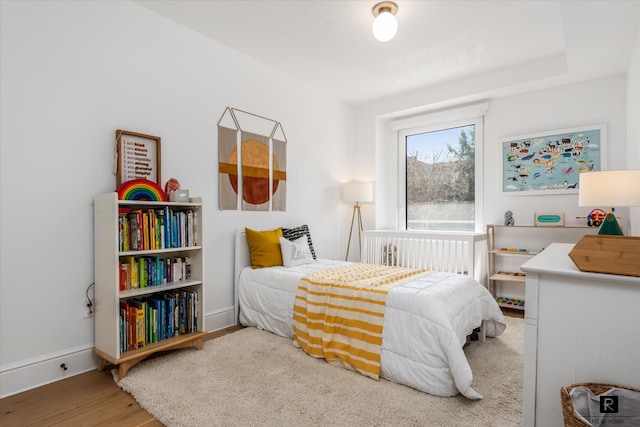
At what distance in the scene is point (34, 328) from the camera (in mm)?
2102

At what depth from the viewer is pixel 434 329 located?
77.5 inches

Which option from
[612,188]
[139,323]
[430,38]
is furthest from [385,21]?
[139,323]

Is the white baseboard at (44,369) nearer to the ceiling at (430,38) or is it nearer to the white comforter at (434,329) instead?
the white comforter at (434,329)

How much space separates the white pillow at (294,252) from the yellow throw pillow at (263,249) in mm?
59

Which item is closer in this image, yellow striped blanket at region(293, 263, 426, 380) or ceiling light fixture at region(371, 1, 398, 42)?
yellow striped blanket at region(293, 263, 426, 380)

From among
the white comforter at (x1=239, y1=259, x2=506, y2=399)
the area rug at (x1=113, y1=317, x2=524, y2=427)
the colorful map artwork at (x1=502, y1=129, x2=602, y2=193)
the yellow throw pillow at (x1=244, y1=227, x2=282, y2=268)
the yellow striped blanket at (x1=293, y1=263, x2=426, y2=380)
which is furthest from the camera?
the colorful map artwork at (x1=502, y1=129, x2=602, y2=193)

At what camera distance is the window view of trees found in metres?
4.27

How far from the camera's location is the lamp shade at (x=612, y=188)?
5.85ft

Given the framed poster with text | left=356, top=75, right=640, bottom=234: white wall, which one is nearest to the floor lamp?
left=356, top=75, right=640, bottom=234: white wall

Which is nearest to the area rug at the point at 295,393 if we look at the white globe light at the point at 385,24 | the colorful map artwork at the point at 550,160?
the colorful map artwork at the point at 550,160

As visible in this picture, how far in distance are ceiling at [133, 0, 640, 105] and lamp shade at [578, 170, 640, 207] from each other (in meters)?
1.05

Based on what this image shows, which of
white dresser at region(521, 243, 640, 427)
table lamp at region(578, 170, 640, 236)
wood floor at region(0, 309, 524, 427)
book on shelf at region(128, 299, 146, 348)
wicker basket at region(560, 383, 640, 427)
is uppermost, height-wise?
table lamp at region(578, 170, 640, 236)

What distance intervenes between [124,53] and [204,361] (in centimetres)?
232

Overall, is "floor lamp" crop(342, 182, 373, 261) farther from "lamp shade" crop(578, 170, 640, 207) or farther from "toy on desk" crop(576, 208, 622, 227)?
"lamp shade" crop(578, 170, 640, 207)
